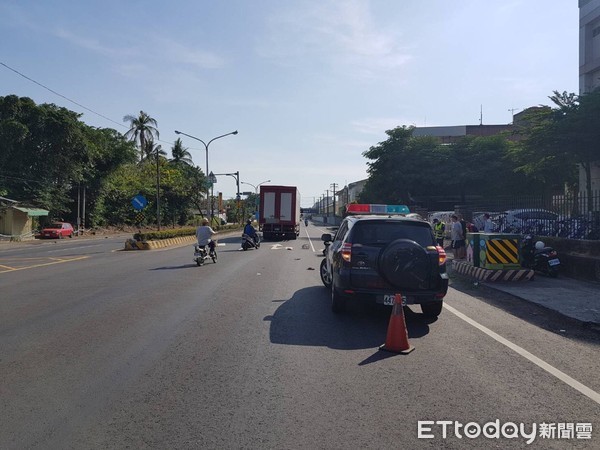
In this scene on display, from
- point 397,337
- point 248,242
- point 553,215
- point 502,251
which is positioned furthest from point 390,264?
point 248,242

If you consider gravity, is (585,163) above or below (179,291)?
above

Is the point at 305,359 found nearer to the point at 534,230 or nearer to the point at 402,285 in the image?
the point at 402,285

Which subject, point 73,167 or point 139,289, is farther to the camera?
point 73,167

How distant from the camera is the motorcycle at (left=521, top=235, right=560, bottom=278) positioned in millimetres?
15156

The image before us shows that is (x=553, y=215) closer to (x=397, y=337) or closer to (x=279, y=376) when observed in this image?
(x=397, y=337)

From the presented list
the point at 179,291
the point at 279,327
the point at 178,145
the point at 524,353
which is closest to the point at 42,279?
the point at 179,291

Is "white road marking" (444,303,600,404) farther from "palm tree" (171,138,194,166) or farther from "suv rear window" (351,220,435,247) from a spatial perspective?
"palm tree" (171,138,194,166)

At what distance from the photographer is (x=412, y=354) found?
23.0 feet

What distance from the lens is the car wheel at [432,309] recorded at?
30.0 feet

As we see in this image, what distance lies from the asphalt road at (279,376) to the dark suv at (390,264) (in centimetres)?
53

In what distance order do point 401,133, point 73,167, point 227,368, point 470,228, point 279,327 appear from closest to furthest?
point 227,368 → point 279,327 → point 470,228 → point 73,167 → point 401,133

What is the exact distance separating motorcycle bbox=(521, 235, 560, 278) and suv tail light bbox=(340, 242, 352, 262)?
8570mm

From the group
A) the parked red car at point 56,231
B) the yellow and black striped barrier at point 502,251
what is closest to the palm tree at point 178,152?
the parked red car at point 56,231

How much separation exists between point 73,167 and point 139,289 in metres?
38.7
